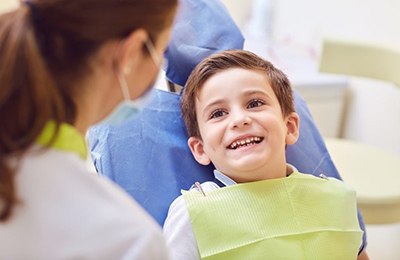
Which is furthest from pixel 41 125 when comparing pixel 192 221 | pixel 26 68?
pixel 192 221

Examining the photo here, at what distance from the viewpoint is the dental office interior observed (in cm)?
197

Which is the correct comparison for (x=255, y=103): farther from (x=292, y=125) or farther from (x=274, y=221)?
(x=274, y=221)

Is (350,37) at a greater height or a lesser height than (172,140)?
lesser

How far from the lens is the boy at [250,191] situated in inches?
48.3

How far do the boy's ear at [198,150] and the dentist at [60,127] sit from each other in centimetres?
54

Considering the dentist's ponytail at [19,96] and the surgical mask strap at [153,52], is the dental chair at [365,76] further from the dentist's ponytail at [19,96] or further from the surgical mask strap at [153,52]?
the dentist's ponytail at [19,96]

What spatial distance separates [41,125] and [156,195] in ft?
2.03

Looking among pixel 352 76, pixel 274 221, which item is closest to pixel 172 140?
pixel 274 221

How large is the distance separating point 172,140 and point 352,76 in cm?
88

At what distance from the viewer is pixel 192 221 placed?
1228 mm

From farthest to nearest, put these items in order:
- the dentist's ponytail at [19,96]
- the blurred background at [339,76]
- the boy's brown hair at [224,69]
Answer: the blurred background at [339,76]
the boy's brown hair at [224,69]
the dentist's ponytail at [19,96]

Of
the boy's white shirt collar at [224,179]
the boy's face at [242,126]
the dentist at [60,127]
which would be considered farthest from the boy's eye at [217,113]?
the dentist at [60,127]

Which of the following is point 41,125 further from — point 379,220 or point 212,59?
point 379,220

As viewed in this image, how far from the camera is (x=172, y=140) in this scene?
1461 millimetres
